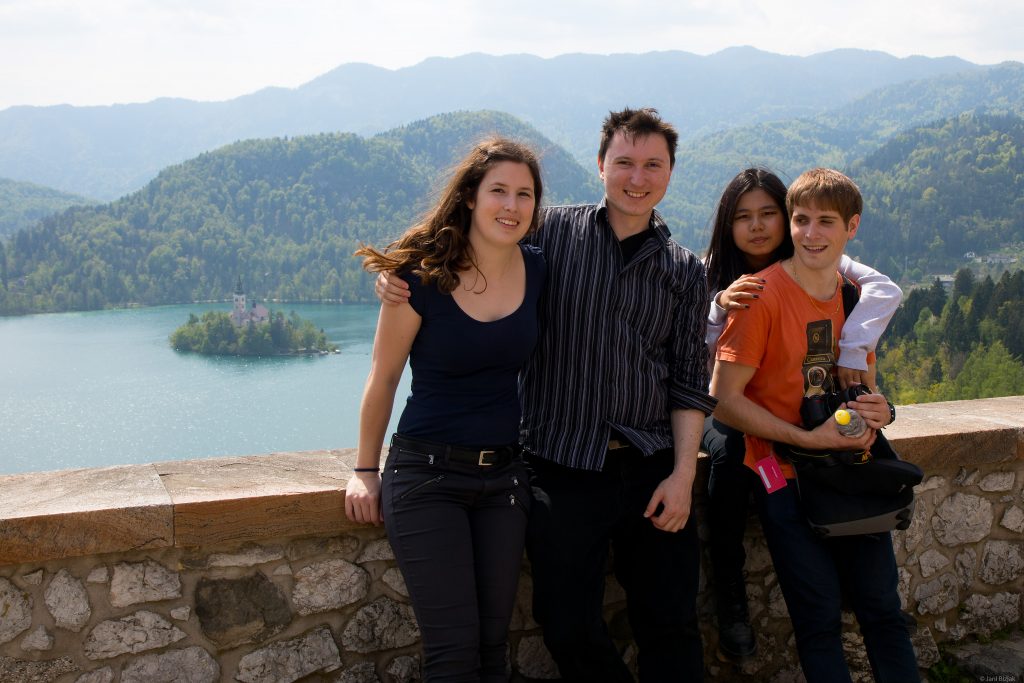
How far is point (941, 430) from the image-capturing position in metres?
2.75

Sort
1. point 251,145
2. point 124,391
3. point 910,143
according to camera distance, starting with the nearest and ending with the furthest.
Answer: point 124,391 < point 910,143 < point 251,145

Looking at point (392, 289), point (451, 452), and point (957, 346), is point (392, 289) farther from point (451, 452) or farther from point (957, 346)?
point (957, 346)

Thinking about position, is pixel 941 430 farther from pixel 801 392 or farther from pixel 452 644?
pixel 452 644

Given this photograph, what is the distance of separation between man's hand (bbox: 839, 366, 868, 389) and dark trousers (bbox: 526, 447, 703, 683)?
0.54 metres

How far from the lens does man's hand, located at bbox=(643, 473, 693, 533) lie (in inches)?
80.8

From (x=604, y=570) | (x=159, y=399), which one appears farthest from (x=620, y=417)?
(x=159, y=399)

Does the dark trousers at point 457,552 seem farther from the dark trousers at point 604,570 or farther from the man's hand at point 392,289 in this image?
the man's hand at point 392,289

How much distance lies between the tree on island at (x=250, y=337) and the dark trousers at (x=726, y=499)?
73.2 meters

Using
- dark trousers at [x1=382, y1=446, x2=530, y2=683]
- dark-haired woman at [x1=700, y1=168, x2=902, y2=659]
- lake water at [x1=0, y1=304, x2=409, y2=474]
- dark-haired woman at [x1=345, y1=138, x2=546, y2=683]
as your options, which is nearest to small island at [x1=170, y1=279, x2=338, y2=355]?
lake water at [x1=0, y1=304, x2=409, y2=474]

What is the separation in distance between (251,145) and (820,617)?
124 meters

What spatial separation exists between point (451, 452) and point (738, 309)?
0.84 m

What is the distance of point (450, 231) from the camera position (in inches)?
79.2

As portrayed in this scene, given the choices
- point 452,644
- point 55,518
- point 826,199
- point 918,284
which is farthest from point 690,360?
point 918,284

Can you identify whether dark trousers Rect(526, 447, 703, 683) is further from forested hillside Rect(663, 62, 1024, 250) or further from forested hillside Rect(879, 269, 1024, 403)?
forested hillside Rect(663, 62, 1024, 250)
